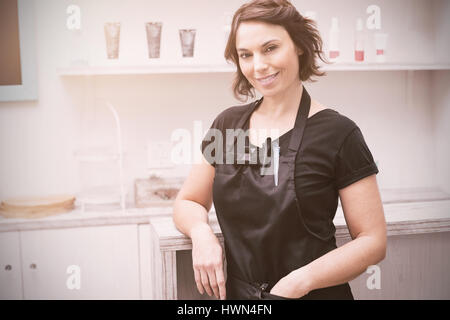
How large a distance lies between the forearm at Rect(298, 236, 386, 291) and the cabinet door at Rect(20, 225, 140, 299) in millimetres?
1128

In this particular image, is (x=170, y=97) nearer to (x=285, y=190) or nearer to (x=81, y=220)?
(x=81, y=220)

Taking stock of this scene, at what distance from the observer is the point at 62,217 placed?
2051mm

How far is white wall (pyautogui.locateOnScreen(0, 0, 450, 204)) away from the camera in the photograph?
2.25 m

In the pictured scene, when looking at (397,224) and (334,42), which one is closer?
(397,224)

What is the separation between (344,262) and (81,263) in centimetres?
131

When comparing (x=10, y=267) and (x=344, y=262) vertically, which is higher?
(x=344, y=262)

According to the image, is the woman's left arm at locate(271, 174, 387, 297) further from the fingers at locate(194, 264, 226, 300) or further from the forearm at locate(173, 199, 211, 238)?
the forearm at locate(173, 199, 211, 238)

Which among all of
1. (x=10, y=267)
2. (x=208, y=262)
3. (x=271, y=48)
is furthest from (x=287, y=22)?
(x=10, y=267)

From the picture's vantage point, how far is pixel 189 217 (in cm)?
124

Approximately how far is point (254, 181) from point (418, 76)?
5.20 ft

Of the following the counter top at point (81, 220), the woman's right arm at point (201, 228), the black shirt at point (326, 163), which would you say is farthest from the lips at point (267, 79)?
the counter top at point (81, 220)

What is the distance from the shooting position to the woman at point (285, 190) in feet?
3.58
